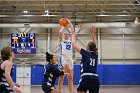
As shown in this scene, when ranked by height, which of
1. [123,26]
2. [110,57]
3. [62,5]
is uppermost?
[62,5]

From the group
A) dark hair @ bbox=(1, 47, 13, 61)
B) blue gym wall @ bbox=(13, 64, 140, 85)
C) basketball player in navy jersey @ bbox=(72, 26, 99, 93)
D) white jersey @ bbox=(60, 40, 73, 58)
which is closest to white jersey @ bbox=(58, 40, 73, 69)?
white jersey @ bbox=(60, 40, 73, 58)

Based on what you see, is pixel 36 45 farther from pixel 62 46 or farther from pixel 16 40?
pixel 62 46

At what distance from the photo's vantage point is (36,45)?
23.8 meters

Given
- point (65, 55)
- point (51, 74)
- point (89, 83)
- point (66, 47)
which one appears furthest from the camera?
point (65, 55)

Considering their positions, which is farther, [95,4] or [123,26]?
[123,26]

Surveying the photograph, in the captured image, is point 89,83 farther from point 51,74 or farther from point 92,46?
point 51,74

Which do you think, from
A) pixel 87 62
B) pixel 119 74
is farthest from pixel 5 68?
pixel 119 74

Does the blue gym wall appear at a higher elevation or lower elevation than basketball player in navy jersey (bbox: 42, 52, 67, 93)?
lower

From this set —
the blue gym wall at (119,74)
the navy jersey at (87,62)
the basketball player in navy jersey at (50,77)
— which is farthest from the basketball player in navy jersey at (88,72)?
the blue gym wall at (119,74)

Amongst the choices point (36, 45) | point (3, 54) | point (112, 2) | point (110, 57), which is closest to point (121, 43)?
point (110, 57)

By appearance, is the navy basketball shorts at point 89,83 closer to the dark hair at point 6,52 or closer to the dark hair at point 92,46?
the dark hair at point 92,46

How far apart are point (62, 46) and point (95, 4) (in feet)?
36.8

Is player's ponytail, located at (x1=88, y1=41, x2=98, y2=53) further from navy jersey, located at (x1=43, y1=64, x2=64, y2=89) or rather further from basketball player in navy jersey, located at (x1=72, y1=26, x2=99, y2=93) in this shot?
navy jersey, located at (x1=43, y1=64, x2=64, y2=89)

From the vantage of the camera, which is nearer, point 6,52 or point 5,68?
point 5,68
